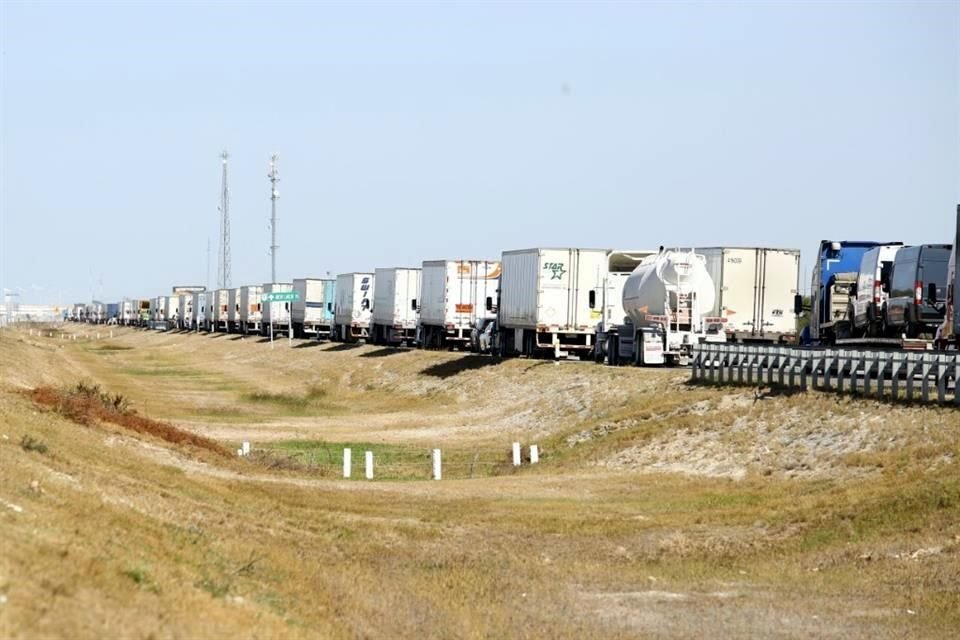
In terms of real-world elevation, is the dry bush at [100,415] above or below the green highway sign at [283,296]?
above

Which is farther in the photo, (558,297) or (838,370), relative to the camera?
(558,297)

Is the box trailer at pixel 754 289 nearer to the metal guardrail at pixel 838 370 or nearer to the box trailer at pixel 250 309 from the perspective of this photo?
the metal guardrail at pixel 838 370

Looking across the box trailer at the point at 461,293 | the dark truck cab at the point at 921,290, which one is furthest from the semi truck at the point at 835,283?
the box trailer at the point at 461,293

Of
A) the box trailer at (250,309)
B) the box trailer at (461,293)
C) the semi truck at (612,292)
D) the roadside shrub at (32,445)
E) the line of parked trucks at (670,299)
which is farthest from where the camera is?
the box trailer at (250,309)

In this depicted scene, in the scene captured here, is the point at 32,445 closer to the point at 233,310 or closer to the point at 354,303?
the point at 354,303

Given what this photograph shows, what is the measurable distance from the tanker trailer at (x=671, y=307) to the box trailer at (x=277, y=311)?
2939 inches

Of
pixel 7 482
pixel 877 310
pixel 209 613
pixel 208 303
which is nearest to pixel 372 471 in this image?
pixel 877 310

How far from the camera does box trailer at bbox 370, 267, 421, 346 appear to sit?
92.5 m

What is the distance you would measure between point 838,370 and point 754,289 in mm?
18556

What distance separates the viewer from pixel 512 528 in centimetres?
2509

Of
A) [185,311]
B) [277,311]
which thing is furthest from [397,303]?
[185,311]

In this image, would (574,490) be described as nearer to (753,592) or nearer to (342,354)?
(753,592)

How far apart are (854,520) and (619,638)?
320 inches

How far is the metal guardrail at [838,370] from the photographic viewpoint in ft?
101
